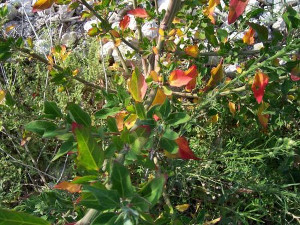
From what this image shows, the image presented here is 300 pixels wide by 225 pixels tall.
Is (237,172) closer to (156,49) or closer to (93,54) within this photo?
(156,49)

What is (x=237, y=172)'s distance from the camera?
1.31 m

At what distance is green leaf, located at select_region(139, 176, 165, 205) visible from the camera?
0.66 metres

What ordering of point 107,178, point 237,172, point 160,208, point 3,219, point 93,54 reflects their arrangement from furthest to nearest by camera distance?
1. point 93,54
2. point 160,208
3. point 237,172
4. point 107,178
5. point 3,219

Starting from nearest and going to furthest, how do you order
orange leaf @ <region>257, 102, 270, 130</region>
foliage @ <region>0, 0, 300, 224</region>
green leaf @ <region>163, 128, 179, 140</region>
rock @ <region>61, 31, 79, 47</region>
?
foliage @ <region>0, 0, 300, 224</region> → green leaf @ <region>163, 128, 179, 140</region> → orange leaf @ <region>257, 102, 270, 130</region> → rock @ <region>61, 31, 79, 47</region>

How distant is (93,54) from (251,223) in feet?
4.04

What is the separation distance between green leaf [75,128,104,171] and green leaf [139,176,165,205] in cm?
10

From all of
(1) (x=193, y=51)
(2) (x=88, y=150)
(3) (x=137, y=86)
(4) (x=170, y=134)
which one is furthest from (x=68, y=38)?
(2) (x=88, y=150)

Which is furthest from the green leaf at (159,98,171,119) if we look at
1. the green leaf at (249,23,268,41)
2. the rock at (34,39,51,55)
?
the rock at (34,39,51,55)

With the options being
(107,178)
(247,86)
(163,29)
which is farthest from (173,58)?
(107,178)

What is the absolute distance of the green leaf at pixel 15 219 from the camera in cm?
58

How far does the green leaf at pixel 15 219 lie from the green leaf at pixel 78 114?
29 cm

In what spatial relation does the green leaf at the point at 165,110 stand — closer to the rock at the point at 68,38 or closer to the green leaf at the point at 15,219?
the green leaf at the point at 15,219

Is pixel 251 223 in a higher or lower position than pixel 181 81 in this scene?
lower

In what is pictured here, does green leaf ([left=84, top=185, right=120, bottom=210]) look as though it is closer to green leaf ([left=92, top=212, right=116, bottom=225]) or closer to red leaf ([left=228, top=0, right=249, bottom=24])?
green leaf ([left=92, top=212, right=116, bottom=225])
